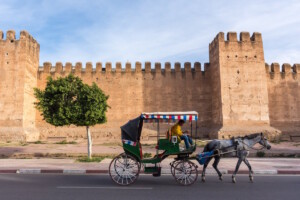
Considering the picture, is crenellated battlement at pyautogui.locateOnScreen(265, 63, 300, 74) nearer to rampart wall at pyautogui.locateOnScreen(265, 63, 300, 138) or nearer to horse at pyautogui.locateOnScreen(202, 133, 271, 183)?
rampart wall at pyautogui.locateOnScreen(265, 63, 300, 138)

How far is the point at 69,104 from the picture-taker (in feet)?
37.4

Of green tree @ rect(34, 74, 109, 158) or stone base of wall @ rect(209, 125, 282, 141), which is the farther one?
stone base of wall @ rect(209, 125, 282, 141)

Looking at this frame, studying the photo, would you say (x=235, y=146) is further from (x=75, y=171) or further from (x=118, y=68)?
(x=118, y=68)

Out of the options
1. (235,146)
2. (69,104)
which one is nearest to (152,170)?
(235,146)

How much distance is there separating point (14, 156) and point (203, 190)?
425 inches

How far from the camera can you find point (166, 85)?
77.5ft

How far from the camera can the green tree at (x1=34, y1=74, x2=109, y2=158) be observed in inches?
440

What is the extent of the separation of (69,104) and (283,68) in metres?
21.3

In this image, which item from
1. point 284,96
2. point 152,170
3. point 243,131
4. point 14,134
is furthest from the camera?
point 284,96

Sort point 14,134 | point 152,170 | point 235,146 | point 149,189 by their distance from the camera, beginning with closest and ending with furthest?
1. point 149,189
2. point 152,170
3. point 235,146
4. point 14,134

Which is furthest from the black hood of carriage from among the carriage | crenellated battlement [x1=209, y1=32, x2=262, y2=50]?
crenellated battlement [x1=209, y1=32, x2=262, y2=50]

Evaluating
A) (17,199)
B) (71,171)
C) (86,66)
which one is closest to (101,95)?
(71,171)

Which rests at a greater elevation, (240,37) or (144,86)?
(240,37)

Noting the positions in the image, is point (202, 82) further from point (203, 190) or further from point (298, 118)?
point (203, 190)
